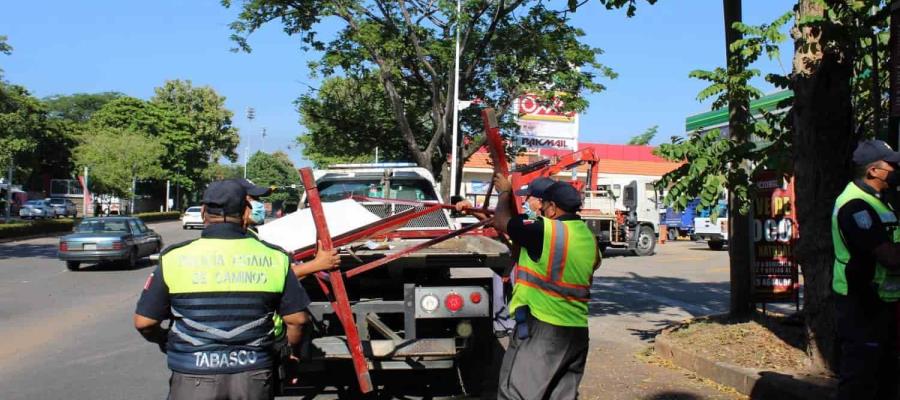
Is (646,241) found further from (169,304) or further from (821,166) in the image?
(169,304)

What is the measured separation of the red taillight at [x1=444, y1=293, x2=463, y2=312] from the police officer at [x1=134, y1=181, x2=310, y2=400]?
257cm

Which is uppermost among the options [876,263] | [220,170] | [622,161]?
[220,170]

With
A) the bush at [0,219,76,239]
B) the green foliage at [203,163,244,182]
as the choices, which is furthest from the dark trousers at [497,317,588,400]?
the green foliage at [203,163,244,182]

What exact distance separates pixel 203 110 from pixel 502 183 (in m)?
76.6

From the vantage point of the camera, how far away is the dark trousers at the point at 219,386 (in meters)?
3.22

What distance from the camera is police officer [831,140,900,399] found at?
403cm

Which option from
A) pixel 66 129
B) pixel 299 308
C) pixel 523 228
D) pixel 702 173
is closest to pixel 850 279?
pixel 523 228

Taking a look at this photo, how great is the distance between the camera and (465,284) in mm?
6336

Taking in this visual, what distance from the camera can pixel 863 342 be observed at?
4.07m

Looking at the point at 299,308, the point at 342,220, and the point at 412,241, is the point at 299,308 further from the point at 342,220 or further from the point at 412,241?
the point at 412,241

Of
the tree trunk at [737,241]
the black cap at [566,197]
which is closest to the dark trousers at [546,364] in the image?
the black cap at [566,197]

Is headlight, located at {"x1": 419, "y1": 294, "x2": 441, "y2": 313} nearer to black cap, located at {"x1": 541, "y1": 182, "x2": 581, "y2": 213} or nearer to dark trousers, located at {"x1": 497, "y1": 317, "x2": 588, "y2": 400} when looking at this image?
dark trousers, located at {"x1": 497, "y1": 317, "x2": 588, "y2": 400}

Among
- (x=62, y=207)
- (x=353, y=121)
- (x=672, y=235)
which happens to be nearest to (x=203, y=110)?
(x=62, y=207)

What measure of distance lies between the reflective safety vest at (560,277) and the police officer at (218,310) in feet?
4.57
